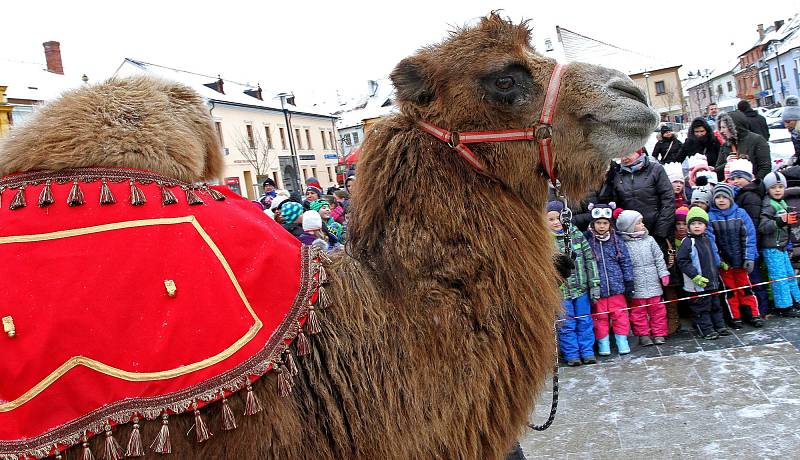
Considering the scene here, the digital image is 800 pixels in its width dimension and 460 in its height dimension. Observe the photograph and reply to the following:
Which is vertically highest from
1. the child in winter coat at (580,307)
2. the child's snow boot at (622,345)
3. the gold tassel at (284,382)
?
the gold tassel at (284,382)

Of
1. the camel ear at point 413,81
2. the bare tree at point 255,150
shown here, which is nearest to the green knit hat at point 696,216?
the camel ear at point 413,81

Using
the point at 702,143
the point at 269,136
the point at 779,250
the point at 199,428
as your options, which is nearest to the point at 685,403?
the point at 779,250

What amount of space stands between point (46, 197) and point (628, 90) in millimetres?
2073

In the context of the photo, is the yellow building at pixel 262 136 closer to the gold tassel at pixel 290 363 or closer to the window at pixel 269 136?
the window at pixel 269 136

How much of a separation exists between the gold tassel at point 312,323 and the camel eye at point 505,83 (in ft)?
3.55

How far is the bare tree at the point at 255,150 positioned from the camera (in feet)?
136

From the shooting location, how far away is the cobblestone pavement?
181 inches

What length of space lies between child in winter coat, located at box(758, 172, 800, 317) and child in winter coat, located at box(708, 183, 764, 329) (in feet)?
0.78

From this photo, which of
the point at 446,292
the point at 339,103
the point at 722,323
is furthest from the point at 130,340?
the point at 339,103

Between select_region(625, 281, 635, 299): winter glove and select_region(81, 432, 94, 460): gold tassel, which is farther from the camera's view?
select_region(625, 281, 635, 299): winter glove

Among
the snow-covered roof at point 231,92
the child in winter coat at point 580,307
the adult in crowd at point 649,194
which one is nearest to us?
the child in winter coat at point 580,307

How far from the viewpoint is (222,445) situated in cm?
188

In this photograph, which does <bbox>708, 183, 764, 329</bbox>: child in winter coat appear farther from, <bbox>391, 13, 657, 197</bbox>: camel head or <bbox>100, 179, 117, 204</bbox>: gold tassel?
<bbox>100, 179, 117, 204</bbox>: gold tassel

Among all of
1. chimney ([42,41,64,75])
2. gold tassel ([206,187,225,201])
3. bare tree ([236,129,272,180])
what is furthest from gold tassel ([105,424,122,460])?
bare tree ([236,129,272,180])
